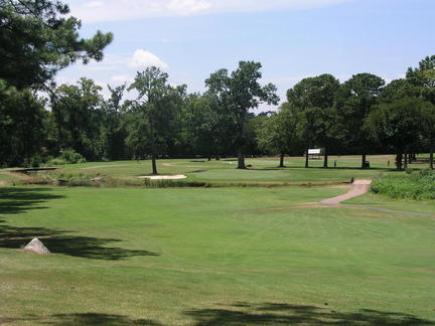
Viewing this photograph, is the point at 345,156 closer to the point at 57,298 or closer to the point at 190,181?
the point at 190,181

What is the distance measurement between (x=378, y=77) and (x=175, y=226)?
277ft

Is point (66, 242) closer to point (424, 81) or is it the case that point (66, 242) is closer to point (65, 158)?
point (65, 158)

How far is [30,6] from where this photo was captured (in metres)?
20.5

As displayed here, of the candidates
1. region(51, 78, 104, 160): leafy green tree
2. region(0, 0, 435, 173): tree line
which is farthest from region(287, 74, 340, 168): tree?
region(51, 78, 104, 160): leafy green tree

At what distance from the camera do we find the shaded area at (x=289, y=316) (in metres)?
9.78

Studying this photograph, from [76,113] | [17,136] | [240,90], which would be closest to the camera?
[76,113]

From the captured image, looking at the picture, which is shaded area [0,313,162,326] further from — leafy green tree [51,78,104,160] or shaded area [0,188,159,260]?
leafy green tree [51,78,104,160]

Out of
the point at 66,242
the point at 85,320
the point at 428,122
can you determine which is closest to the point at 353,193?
the point at 66,242

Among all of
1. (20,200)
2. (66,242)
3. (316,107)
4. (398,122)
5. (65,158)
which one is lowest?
(20,200)

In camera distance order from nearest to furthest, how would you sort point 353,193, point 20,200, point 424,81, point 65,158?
point 20,200 < point 353,193 < point 65,158 < point 424,81

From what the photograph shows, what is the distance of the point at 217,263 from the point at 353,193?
115 feet

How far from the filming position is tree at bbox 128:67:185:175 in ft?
273

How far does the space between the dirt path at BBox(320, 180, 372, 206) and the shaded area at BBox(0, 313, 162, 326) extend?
34.3 metres

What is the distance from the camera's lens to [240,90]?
3888 inches
